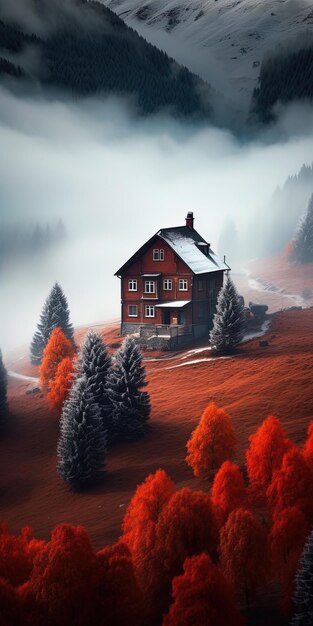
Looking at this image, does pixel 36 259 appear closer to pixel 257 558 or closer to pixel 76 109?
pixel 76 109

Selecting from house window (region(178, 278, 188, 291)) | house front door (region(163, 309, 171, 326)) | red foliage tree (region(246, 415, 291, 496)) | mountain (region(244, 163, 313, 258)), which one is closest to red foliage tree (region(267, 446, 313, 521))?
red foliage tree (region(246, 415, 291, 496))

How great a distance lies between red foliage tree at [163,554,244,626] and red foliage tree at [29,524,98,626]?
1.68 m

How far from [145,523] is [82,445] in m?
5.45

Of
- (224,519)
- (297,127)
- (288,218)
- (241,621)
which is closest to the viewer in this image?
(241,621)

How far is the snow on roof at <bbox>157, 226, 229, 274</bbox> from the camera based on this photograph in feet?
86.0

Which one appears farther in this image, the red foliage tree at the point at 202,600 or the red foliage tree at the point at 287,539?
the red foliage tree at the point at 287,539

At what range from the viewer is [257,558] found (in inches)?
485

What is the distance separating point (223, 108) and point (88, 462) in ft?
59.2

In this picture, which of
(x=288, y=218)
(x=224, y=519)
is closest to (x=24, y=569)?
(x=224, y=519)

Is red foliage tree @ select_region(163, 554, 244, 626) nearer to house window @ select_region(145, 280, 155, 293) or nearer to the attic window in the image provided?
house window @ select_region(145, 280, 155, 293)

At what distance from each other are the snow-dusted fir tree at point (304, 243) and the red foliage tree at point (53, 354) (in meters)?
13.5

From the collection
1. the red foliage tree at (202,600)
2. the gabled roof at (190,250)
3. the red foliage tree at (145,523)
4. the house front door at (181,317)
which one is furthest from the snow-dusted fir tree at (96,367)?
the red foliage tree at (202,600)

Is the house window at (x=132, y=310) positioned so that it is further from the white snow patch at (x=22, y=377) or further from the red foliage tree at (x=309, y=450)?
the red foliage tree at (x=309, y=450)

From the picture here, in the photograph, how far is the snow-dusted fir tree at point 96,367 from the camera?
2125 cm
